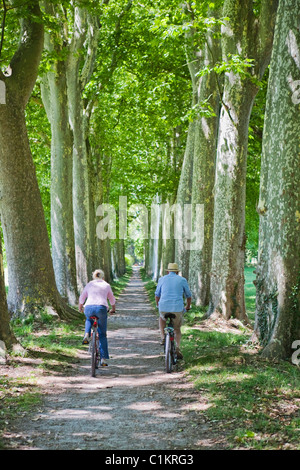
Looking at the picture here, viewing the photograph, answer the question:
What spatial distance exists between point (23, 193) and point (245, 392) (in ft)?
26.2

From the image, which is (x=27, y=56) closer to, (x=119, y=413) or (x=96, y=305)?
(x=96, y=305)

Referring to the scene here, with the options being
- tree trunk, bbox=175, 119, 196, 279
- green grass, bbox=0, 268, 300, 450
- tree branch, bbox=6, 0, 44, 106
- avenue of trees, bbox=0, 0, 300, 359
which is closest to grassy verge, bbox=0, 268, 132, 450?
green grass, bbox=0, 268, 300, 450

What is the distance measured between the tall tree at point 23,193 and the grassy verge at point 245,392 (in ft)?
14.3

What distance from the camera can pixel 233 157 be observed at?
14.7m

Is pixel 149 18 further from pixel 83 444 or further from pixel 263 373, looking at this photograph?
Result: pixel 83 444

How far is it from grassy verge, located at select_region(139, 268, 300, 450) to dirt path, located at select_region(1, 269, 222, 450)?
21cm

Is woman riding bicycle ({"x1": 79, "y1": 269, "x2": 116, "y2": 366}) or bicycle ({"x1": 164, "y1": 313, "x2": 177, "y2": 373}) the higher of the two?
woman riding bicycle ({"x1": 79, "y1": 269, "x2": 116, "y2": 366})

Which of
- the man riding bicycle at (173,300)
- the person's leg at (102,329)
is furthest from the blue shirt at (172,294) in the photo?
the person's leg at (102,329)

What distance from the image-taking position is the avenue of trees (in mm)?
9617

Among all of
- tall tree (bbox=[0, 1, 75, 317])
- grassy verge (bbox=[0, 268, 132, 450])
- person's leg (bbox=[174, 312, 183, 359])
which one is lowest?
grassy verge (bbox=[0, 268, 132, 450])

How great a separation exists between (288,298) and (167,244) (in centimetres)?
2073

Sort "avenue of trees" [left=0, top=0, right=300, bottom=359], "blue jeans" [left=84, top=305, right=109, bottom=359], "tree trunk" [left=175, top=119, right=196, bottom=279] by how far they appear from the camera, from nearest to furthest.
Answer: "avenue of trees" [left=0, top=0, right=300, bottom=359] < "blue jeans" [left=84, top=305, right=109, bottom=359] < "tree trunk" [left=175, top=119, right=196, bottom=279]

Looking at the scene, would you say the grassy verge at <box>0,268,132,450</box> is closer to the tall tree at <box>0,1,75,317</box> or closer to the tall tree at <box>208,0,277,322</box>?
the tall tree at <box>0,1,75,317</box>

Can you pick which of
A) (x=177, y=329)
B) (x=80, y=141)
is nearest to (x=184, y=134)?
(x=80, y=141)
